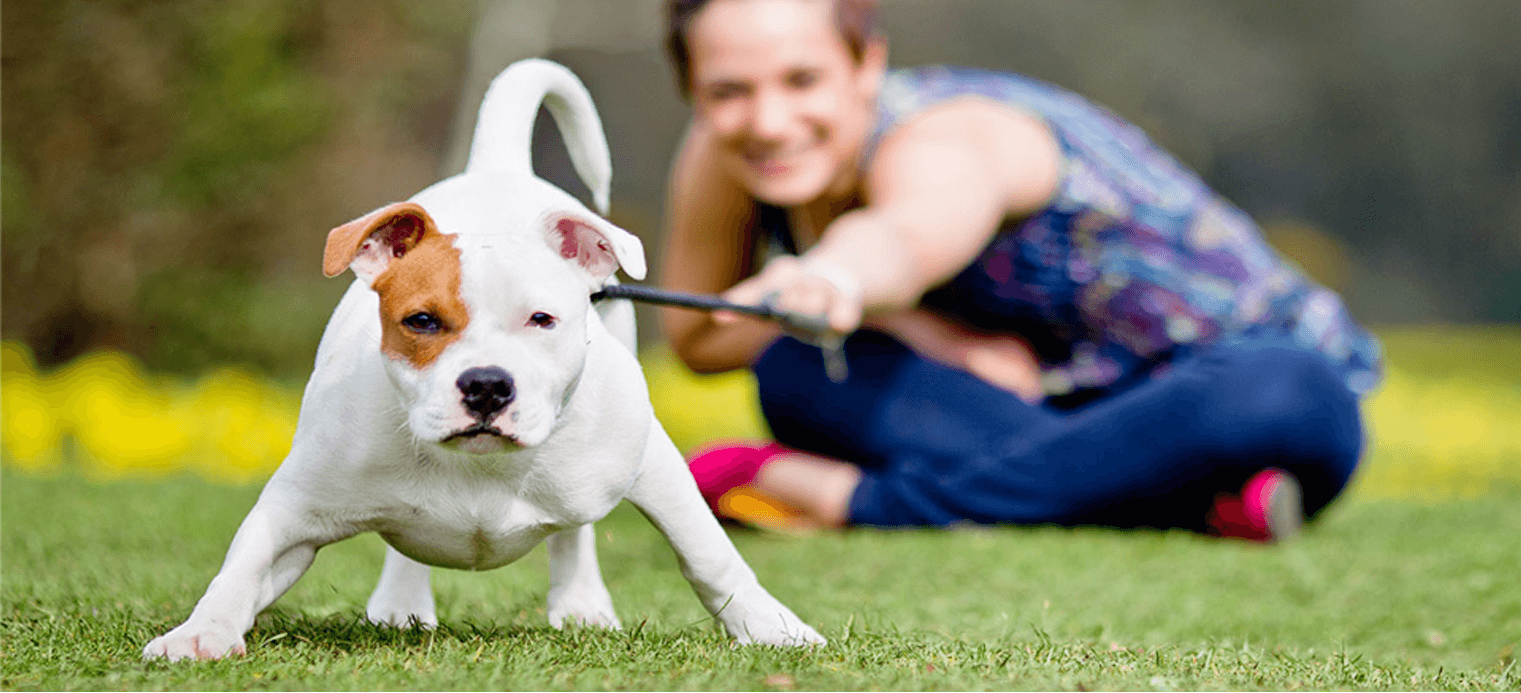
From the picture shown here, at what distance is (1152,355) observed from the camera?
11.5 feet

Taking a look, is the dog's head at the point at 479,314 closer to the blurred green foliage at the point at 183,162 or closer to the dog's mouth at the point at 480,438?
the dog's mouth at the point at 480,438

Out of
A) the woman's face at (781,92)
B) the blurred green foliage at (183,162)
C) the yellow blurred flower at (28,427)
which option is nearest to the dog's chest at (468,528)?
the woman's face at (781,92)

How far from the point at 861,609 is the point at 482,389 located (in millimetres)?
1070

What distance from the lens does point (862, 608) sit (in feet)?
7.32

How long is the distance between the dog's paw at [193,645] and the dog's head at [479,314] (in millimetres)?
332

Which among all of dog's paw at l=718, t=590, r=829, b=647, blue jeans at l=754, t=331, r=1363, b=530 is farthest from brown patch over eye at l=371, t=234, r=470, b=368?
blue jeans at l=754, t=331, r=1363, b=530

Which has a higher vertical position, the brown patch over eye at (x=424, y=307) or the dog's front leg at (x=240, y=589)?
the brown patch over eye at (x=424, y=307)

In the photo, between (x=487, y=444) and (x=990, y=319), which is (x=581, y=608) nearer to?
(x=487, y=444)

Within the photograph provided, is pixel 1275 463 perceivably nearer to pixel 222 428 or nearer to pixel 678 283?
pixel 678 283

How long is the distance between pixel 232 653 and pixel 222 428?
3.17 metres

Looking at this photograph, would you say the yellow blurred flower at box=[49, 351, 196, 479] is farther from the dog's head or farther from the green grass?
the dog's head

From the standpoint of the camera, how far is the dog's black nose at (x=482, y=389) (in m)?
1.32

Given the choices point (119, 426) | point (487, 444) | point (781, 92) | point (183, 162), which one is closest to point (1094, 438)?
point (781, 92)

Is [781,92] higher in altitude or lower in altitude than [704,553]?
higher
